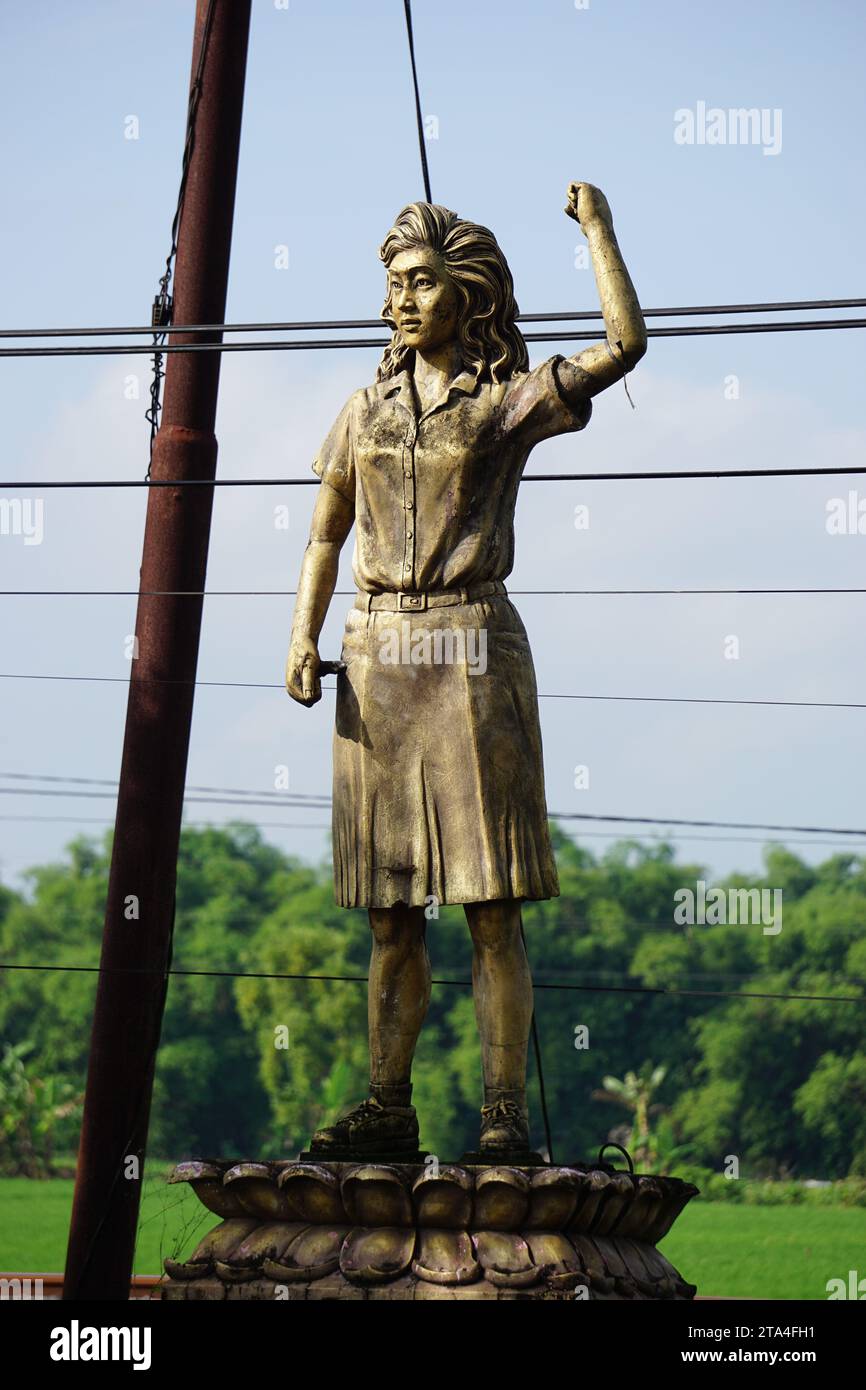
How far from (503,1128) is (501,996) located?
498 millimetres

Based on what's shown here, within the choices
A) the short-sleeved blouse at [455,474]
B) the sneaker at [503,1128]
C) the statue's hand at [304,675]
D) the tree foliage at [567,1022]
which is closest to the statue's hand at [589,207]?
the short-sleeved blouse at [455,474]

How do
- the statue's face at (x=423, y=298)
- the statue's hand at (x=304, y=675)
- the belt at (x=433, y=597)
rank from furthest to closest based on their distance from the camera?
1. the statue's hand at (x=304, y=675)
2. the statue's face at (x=423, y=298)
3. the belt at (x=433, y=597)

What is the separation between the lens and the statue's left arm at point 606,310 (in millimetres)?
8023

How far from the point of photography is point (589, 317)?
10.7 meters

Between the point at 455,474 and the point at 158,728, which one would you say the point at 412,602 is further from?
the point at 158,728

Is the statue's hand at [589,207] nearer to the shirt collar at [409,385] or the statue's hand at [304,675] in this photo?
the shirt collar at [409,385]

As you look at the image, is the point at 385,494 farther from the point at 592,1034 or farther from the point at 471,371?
the point at 592,1034

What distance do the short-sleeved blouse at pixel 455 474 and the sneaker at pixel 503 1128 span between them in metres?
2.02

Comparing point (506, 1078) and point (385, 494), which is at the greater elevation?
point (385, 494)

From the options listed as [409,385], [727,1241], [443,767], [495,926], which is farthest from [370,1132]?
[727,1241]

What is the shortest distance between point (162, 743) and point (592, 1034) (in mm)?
42042

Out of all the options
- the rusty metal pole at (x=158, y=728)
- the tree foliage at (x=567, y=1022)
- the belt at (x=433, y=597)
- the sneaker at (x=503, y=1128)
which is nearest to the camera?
the sneaker at (x=503, y=1128)

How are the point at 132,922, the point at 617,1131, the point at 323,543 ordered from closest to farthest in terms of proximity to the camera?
the point at 323,543, the point at 132,922, the point at 617,1131
